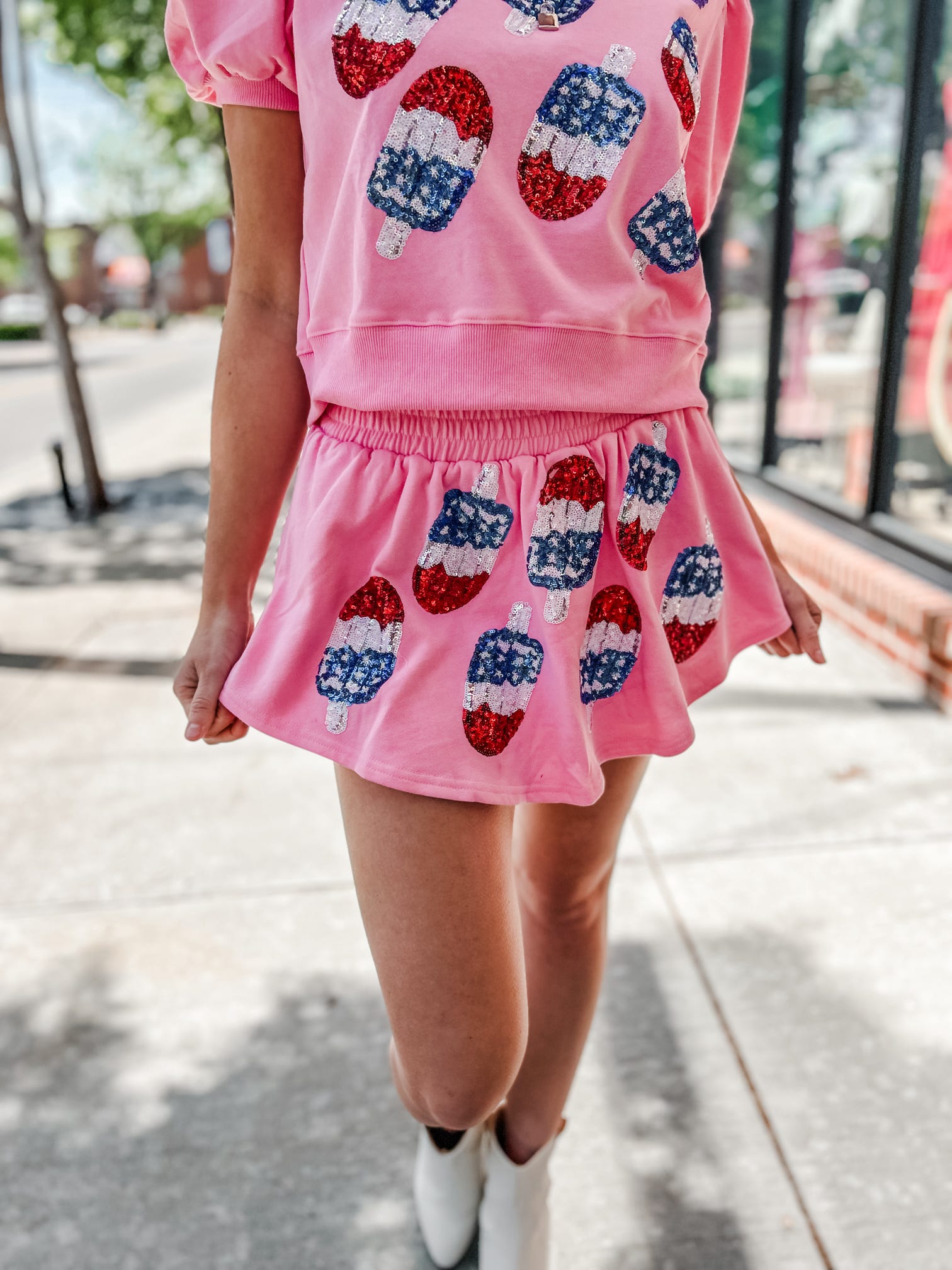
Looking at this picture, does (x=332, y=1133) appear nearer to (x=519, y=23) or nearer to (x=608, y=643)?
(x=608, y=643)

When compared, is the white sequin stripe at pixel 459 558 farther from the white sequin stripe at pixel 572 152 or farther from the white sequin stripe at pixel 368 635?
the white sequin stripe at pixel 572 152

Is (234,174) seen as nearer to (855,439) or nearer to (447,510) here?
(447,510)

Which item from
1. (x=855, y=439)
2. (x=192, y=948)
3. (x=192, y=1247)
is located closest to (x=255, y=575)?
(x=192, y=1247)

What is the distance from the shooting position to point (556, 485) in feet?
3.83

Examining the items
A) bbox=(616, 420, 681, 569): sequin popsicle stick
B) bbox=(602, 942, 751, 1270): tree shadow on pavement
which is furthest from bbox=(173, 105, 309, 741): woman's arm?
bbox=(602, 942, 751, 1270): tree shadow on pavement

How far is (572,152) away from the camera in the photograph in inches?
43.5

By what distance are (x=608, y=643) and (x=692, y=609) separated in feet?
0.47

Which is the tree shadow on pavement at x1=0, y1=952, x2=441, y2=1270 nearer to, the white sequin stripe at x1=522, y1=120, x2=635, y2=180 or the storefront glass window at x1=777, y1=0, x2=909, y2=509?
the white sequin stripe at x1=522, y1=120, x2=635, y2=180

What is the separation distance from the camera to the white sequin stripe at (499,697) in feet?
3.79

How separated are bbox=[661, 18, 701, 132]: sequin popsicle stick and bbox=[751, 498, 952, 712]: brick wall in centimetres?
271

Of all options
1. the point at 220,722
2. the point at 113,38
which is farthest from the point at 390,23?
the point at 113,38

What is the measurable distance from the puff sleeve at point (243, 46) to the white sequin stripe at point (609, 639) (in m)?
0.69

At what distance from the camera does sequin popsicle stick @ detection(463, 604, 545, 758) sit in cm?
116

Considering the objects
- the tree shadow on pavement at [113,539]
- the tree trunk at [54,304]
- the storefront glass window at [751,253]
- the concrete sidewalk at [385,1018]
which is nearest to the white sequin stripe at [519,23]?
the concrete sidewalk at [385,1018]
